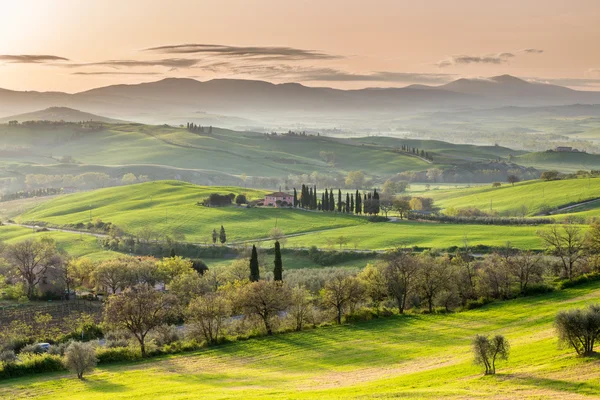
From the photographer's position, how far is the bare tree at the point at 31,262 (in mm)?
95488

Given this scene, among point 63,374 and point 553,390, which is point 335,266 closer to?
point 63,374

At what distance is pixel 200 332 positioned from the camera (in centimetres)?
6238

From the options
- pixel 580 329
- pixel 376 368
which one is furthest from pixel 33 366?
pixel 580 329

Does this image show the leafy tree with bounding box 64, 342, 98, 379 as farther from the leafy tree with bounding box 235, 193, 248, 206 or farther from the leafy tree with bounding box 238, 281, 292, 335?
the leafy tree with bounding box 235, 193, 248, 206

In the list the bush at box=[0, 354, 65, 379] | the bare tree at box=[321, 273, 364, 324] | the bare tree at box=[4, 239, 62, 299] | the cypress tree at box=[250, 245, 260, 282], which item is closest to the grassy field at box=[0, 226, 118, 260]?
the bare tree at box=[4, 239, 62, 299]

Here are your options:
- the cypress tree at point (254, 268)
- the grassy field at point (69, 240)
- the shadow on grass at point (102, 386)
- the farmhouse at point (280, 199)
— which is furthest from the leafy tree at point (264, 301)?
the farmhouse at point (280, 199)

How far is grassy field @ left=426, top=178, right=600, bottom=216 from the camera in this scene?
164 m

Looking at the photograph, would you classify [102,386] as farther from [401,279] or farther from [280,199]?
[280,199]

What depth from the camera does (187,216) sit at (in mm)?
158750

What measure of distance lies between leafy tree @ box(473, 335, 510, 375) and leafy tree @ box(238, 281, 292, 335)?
2798cm

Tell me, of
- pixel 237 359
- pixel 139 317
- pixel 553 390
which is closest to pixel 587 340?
pixel 553 390

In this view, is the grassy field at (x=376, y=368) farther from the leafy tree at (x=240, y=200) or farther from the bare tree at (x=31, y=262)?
the leafy tree at (x=240, y=200)

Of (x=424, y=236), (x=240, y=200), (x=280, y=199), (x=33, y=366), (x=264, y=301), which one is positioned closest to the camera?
(x=33, y=366)

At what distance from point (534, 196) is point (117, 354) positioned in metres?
139
